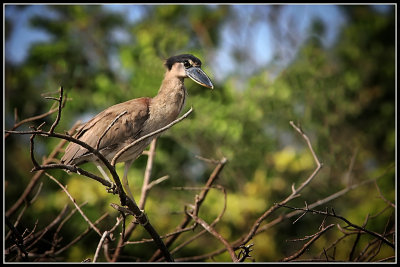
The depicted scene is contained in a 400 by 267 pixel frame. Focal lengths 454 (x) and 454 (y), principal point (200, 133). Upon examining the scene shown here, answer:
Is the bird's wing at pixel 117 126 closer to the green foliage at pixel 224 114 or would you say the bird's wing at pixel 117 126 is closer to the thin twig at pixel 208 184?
the thin twig at pixel 208 184

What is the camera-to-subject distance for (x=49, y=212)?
3.72m

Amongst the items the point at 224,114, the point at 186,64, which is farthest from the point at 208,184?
the point at 224,114

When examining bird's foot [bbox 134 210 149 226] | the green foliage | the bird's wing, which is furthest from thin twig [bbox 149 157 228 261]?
the green foliage

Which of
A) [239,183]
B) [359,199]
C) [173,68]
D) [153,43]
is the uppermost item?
[153,43]

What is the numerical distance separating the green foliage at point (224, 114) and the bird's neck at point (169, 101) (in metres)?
1.28

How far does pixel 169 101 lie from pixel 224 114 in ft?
7.93

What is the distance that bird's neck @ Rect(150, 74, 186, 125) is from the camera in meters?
2.06

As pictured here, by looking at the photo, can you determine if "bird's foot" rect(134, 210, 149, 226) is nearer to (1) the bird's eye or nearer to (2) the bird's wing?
(2) the bird's wing

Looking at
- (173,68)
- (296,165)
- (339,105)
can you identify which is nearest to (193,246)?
(296,165)

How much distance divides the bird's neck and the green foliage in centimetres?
128

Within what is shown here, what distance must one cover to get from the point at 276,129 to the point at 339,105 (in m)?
1.03

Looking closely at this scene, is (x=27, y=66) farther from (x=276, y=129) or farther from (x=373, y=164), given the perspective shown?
(x=373, y=164)

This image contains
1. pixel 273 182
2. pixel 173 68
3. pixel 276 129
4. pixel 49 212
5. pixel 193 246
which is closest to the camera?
pixel 173 68

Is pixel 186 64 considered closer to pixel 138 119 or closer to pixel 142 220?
pixel 138 119
